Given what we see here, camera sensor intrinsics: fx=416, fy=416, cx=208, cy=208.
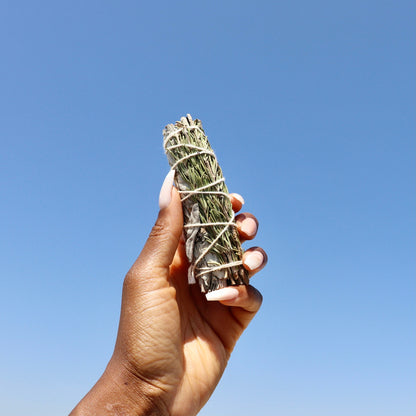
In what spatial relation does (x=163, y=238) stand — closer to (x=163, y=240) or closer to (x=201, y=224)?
(x=163, y=240)

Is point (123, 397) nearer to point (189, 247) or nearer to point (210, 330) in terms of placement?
point (210, 330)

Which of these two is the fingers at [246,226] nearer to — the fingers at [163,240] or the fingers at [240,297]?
the fingers at [240,297]

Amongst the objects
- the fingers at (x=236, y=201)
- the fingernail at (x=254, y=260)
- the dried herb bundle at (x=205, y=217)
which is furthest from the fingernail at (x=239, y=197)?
the fingernail at (x=254, y=260)

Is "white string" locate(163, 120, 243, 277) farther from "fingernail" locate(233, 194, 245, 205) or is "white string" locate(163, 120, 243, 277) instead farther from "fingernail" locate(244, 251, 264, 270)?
"fingernail" locate(233, 194, 245, 205)

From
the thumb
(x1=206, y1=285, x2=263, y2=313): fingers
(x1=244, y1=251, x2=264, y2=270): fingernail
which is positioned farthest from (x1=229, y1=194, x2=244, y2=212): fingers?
(x1=206, y1=285, x2=263, y2=313): fingers

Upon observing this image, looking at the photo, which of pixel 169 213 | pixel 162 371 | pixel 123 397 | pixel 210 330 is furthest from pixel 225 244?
pixel 123 397

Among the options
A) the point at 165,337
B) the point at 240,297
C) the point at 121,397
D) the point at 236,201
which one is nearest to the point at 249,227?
the point at 236,201

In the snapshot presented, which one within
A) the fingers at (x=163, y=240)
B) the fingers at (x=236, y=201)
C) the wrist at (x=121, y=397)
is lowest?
the wrist at (x=121, y=397)
